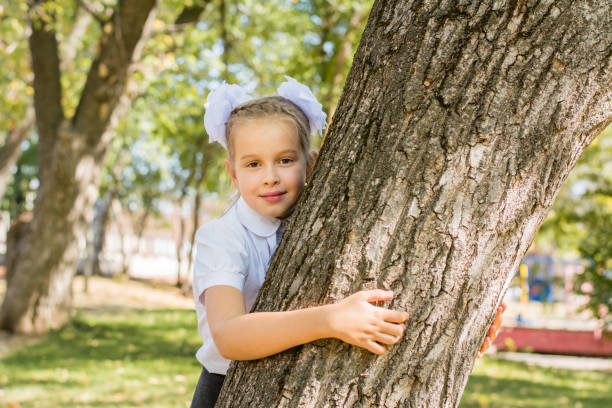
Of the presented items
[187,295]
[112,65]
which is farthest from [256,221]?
[187,295]

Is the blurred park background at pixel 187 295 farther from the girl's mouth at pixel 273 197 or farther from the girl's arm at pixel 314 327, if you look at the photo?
the girl's arm at pixel 314 327

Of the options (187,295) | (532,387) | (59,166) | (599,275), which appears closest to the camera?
(532,387)

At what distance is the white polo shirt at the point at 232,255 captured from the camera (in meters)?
1.86

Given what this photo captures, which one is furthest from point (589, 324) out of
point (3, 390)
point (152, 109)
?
point (3, 390)

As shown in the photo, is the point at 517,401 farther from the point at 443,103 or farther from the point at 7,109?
the point at 7,109

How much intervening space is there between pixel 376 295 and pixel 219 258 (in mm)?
583

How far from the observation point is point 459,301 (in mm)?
1513

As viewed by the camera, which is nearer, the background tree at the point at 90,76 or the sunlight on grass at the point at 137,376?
the sunlight on grass at the point at 137,376

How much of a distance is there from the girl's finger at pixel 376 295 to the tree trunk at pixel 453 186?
29 mm

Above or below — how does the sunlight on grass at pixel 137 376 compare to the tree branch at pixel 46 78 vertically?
below

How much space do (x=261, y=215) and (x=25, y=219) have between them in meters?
13.6

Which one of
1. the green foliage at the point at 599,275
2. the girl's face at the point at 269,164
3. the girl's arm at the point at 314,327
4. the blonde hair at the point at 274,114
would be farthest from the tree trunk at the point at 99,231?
the girl's arm at the point at 314,327

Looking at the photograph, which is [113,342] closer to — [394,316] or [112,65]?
[112,65]

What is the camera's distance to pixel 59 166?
29.0ft
